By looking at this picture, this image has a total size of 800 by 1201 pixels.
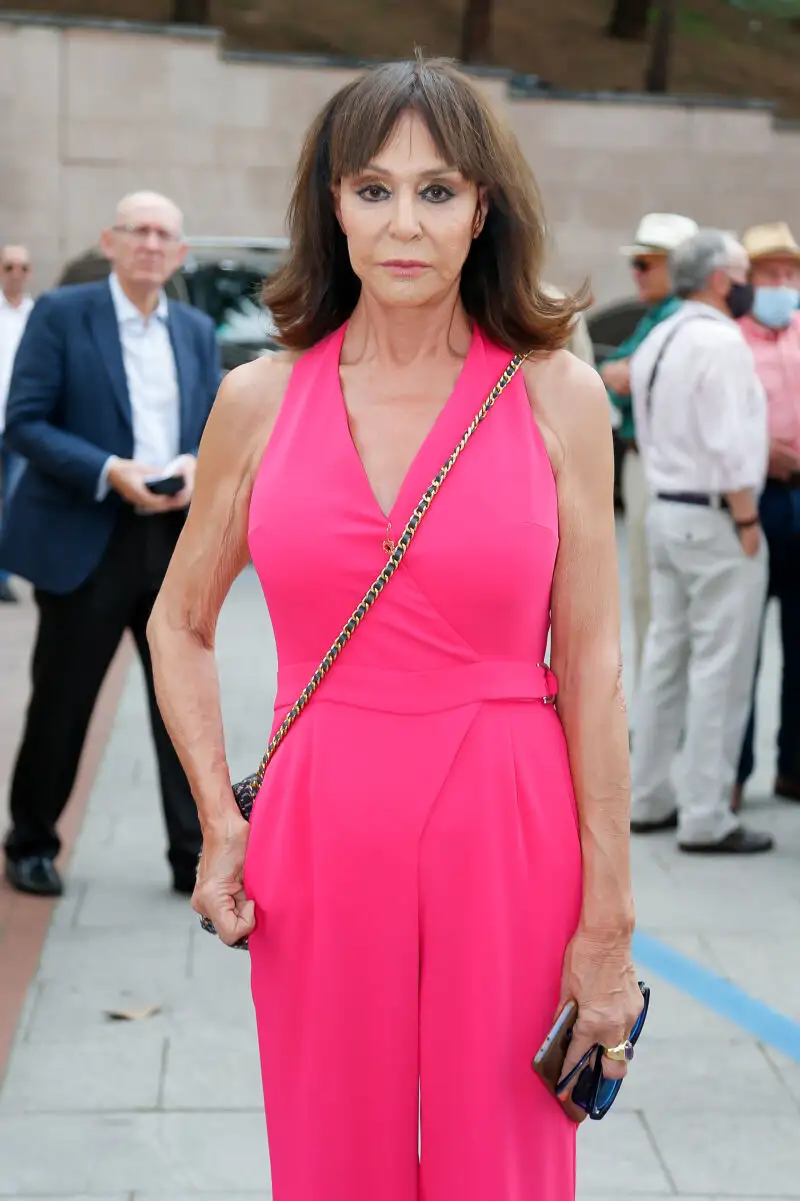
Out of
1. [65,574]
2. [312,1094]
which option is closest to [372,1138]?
[312,1094]

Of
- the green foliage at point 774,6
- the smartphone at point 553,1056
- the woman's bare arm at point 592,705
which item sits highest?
the woman's bare arm at point 592,705

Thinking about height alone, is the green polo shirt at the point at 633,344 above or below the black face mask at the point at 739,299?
below

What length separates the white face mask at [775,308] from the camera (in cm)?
757

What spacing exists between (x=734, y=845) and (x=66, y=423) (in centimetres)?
281

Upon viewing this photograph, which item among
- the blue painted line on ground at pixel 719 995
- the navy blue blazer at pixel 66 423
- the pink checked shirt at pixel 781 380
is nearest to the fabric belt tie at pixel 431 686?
the blue painted line on ground at pixel 719 995

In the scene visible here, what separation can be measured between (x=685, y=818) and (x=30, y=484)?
2.62m

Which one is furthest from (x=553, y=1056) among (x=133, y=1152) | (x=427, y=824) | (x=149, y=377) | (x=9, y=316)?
(x=9, y=316)

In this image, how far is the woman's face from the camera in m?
2.57

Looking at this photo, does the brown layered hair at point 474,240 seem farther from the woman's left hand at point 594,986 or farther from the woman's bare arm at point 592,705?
the woman's left hand at point 594,986

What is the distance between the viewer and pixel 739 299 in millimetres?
7059

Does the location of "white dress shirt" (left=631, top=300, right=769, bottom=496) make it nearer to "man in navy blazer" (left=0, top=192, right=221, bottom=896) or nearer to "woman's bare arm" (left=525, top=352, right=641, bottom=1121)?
"man in navy blazer" (left=0, top=192, right=221, bottom=896)

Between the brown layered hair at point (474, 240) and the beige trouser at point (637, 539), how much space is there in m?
5.77

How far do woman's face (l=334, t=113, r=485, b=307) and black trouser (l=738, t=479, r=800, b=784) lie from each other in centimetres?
496

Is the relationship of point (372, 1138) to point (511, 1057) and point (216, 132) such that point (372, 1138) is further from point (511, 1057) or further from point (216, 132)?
point (216, 132)
